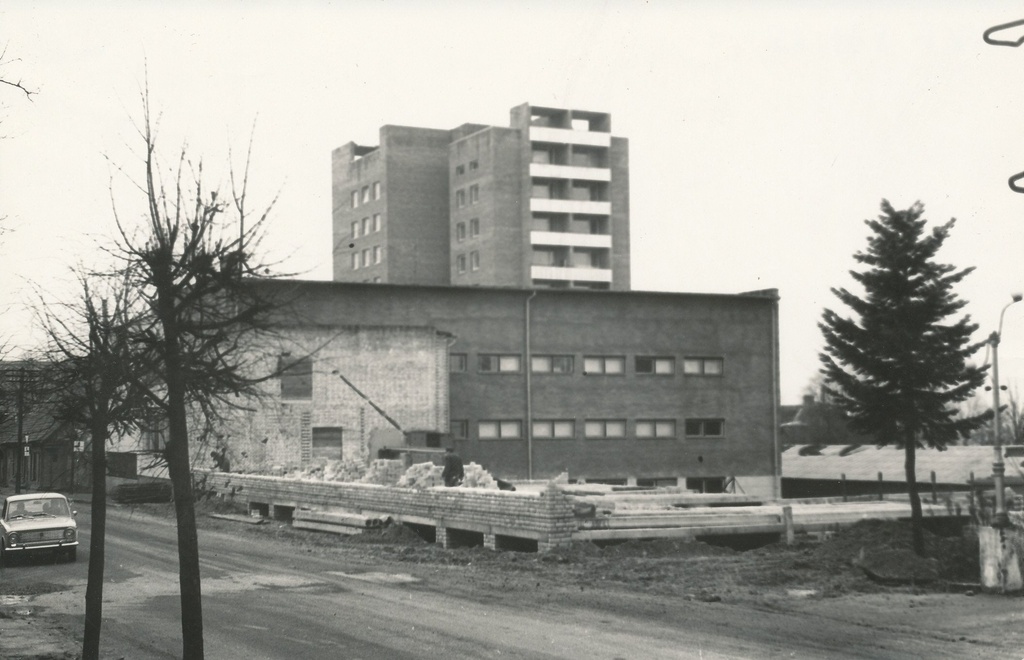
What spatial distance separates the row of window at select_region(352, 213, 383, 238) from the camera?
95688 millimetres

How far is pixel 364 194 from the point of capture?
97.4 m

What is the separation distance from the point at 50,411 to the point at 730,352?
4099cm

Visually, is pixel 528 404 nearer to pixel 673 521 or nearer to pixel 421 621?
pixel 673 521

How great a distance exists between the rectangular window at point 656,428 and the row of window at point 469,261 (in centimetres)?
4203

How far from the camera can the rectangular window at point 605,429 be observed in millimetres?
48969

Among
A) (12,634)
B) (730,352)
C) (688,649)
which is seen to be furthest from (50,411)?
(730,352)

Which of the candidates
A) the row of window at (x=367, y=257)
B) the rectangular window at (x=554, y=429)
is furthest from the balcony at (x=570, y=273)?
the rectangular window at (x=554, y=429)

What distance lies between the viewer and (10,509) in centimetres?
2459

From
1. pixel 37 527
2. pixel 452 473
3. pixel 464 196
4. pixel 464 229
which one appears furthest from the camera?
pixel 464 229

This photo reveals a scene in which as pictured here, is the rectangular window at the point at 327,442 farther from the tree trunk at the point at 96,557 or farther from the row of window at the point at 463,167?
the row of window at the point at 463,167

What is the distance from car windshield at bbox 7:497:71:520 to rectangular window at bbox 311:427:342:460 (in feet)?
58.3

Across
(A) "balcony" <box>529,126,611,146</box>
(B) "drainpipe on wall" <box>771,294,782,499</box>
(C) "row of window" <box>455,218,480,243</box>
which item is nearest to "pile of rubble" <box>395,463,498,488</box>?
(B) "drainpipe on wall" <box>771,294,782,499</box>

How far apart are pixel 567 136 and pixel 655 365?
137 ft

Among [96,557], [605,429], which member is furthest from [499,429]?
[96,557]
